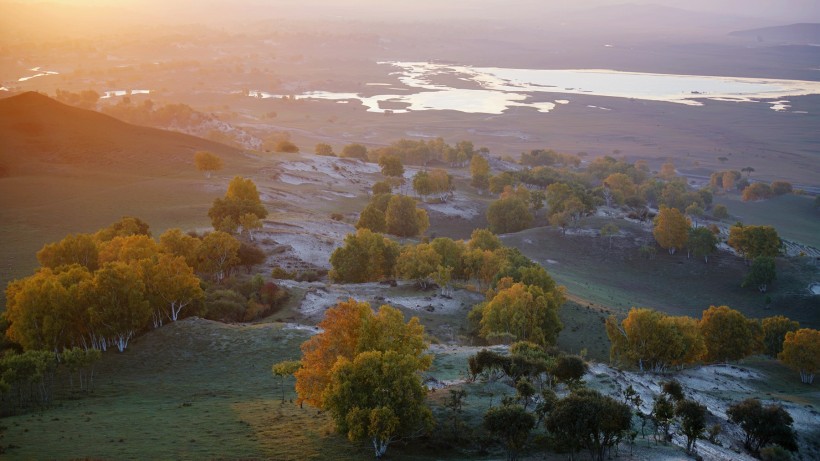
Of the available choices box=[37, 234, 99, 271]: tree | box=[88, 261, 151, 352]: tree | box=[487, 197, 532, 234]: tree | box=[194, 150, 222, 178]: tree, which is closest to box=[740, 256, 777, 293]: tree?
box=[487, 197, 532, 234]: tree

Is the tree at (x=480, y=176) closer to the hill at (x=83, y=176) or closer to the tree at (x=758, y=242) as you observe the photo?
the hill at (x=83, y=176)

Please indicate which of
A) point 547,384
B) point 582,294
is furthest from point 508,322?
point 582,294

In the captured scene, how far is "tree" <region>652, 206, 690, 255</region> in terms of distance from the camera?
11762 centimetres

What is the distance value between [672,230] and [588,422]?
91781 millimetres

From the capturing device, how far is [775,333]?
75.8 metres

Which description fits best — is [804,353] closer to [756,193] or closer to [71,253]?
[71,253]

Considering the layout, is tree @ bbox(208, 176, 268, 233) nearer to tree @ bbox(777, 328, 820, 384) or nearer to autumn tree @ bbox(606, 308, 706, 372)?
autumn tree @ bbox(606, 308, 706, 372)

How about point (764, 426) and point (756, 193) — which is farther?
point (756, 193)

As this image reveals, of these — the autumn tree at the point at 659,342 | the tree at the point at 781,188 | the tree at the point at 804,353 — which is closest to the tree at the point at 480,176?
the tree at the point at 781,188

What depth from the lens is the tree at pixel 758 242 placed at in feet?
362

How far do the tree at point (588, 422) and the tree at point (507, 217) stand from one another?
10028cm

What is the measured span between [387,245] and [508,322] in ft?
87.6

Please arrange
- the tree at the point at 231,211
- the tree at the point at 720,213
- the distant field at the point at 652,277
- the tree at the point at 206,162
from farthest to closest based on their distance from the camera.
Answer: the tree at the point at 720,213, the tree at the point at 206,162, the distant field at the point at 652,277, the tree at the point at 231,211

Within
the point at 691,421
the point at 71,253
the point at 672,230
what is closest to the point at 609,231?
the point at 672,230
